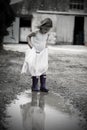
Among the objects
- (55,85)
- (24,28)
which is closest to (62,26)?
(24,28)

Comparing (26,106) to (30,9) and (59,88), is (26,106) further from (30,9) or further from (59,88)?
(30,9)

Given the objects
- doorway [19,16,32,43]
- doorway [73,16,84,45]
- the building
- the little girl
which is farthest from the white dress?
doorway [73,16,84,45]

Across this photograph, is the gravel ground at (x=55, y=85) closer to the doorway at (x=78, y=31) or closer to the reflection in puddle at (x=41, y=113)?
the reflection in puddle at (x=41, y=113)

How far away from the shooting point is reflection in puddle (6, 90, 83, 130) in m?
5.17

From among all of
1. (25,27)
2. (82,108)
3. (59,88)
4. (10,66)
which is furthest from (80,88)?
(25,27)

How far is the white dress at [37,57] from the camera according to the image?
743 cm

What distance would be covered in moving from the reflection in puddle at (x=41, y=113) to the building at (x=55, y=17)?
20.2 meters

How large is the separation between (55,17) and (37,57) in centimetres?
2045

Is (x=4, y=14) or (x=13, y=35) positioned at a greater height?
(x=4, y=14)

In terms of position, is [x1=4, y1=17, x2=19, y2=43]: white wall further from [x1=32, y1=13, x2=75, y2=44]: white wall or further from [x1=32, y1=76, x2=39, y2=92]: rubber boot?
[x1=32, y1=76, x2=39, y2=92]: rubber boot

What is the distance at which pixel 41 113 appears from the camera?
19.5 ft

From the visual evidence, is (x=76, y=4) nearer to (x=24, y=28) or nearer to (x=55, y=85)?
(x=24, y=28)

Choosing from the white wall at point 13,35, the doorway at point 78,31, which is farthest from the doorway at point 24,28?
the doorway at point 78,31

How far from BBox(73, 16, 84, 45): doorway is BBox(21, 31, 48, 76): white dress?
21005 mm
